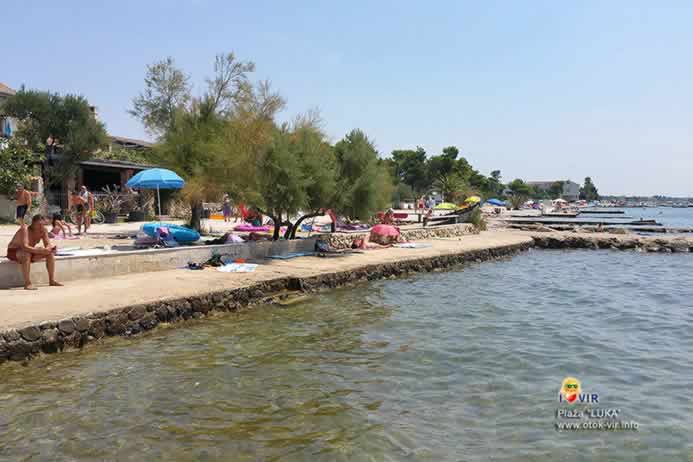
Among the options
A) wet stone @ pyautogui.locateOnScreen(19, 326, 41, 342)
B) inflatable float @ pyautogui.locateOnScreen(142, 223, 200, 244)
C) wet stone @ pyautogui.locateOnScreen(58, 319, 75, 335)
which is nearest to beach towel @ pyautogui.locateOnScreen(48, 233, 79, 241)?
inflatable float @ pyautogui.locateOnScreen(142, 223, 200, 244)

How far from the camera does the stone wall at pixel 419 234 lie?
2020 cm

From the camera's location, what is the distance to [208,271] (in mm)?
13398

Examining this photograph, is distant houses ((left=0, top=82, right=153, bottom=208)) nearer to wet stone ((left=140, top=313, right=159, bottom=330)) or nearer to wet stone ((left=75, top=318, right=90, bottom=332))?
wet stone ((left=140, top=313, right=159, bottom=330))

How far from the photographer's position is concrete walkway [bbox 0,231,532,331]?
8.58 m

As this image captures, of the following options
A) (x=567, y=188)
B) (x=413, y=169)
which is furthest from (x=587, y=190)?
(x=413, y=169)

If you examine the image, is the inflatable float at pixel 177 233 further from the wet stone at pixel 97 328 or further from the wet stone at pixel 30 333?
the wet stone at pixel 30 333

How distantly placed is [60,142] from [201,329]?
85.5 feet

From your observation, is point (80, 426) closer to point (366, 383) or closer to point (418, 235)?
point (366, 383)

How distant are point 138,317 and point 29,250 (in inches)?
105

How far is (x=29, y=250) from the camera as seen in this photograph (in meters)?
10.0

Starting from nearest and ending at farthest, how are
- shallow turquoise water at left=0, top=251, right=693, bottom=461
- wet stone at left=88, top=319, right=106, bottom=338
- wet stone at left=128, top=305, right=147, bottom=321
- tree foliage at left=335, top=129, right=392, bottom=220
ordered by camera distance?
1. shallow turquoise water at left=0, top=251, right=693, bottom=461
2. wet stone at left=88, top=319, right=106, bottom=338
3. wet stone at left=128, top=305, right=147, bottom=321
4. tree foliage at left=335, top=129, right=392, bottom=220

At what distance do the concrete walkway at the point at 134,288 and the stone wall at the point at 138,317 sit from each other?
15 cm

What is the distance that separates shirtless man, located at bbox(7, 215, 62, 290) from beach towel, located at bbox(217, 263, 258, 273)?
422 centimetres

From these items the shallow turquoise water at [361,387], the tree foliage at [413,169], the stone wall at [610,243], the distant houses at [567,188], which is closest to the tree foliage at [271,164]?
the shallow turquoise water at [361,387]
